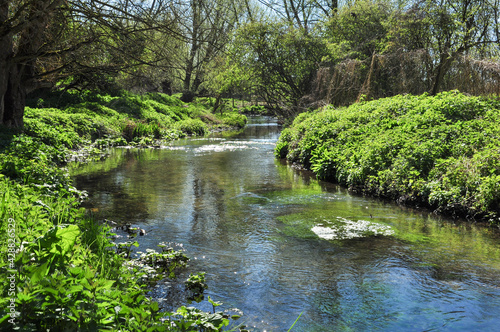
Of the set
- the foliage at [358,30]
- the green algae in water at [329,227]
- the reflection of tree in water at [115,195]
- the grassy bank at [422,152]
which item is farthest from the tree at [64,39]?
the foliage at [358,30]

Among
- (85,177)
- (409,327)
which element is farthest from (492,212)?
(85,177)

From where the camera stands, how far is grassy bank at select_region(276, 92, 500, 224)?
7488mm

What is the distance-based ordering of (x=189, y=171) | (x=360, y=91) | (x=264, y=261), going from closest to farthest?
(x=264, y=261)
(x=189, y=171)
(x=360, y=91)

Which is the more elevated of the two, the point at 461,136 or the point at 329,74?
the point at 329,74

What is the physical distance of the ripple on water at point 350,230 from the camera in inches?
257

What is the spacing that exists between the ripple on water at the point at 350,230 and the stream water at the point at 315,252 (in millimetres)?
17

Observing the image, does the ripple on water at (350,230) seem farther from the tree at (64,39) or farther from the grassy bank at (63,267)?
the tree at (64,39)

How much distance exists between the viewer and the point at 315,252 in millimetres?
5762

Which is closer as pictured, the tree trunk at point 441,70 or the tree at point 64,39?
the tree at point 64,39

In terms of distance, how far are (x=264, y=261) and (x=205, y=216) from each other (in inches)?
96.8

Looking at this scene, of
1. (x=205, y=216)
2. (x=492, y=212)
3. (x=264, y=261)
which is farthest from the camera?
(x=205, y=216)

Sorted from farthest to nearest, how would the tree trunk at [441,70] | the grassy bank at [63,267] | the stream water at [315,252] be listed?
the tree trunk at [441,70]
the stream water at [315,252]
the grassy bank at [63,267]

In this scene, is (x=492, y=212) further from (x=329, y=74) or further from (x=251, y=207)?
(x=329, y=74)

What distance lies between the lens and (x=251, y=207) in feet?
27.4
